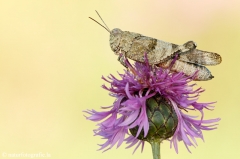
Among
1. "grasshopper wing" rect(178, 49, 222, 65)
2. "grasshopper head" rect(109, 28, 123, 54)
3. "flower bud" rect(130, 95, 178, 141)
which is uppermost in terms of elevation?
"grasshopper head" rect(109, 28, 123, 54)

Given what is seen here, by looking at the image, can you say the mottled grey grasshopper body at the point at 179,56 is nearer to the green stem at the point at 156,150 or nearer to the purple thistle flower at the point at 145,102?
the purple thistle flower at the point at 145,102

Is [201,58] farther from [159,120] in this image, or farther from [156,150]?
[156,150]

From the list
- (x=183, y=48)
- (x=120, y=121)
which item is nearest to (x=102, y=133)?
(x=120, y=121)

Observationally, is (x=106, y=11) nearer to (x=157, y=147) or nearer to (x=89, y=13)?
(x=89, y=13)

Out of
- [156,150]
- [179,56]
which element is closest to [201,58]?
[179,56]

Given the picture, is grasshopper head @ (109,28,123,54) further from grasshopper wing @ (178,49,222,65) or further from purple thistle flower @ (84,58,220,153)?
grasshopper wing @ (178,49,222,65)

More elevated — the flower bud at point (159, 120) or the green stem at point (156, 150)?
the flower bud at point (159, 120)

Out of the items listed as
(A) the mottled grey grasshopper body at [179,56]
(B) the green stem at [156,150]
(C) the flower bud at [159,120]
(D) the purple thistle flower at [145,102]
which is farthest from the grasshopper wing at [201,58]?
(B) the green stem at [156,150]

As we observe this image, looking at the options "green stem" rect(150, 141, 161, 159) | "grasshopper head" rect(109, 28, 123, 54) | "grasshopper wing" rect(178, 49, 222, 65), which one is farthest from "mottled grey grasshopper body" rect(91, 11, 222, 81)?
"green stem" rect(150, 141, 161, 159)
